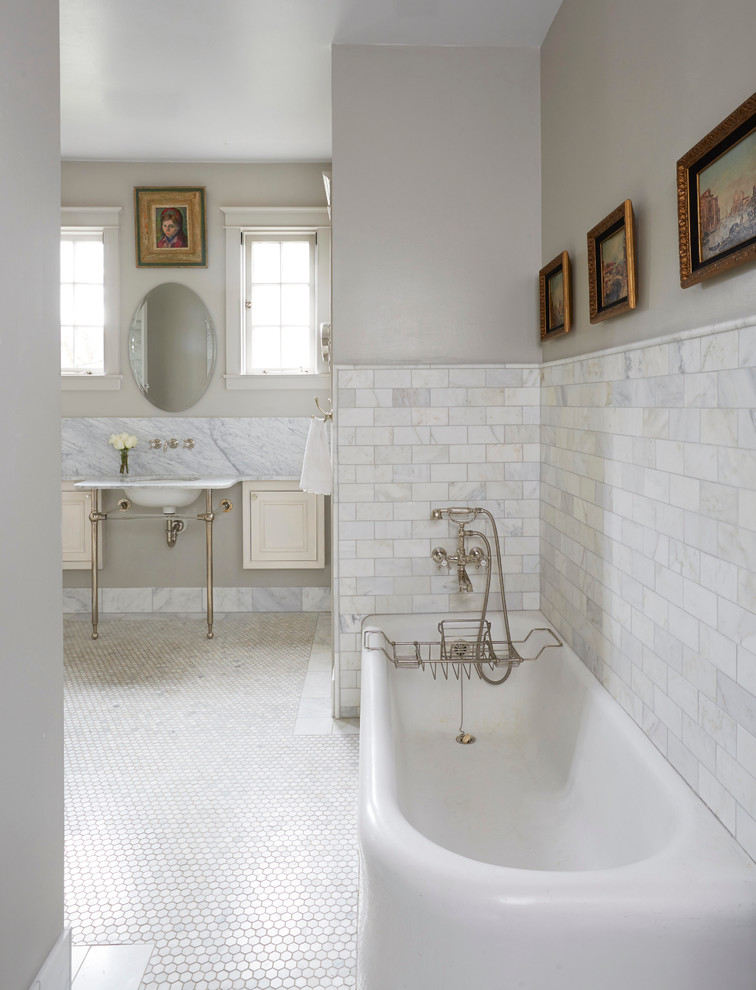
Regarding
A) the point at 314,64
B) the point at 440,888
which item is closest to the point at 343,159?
the point at 314,64

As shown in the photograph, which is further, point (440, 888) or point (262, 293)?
point (262, 293)

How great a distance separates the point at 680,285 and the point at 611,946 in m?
1.38

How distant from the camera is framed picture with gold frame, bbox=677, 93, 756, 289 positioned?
4.70 ft

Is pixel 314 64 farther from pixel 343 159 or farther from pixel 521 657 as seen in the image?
pixel 521 657

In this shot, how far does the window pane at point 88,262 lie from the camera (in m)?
4.77

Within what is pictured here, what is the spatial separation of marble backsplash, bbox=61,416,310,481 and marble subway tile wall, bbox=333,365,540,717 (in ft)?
5.61

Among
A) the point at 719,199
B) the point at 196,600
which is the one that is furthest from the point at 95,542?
the point at 719,199

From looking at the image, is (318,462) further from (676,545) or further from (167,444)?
(676,545)

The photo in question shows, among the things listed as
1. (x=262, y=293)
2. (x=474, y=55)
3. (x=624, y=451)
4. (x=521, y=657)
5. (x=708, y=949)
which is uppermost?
(x=474, y=55)

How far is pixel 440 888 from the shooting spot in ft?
4.41

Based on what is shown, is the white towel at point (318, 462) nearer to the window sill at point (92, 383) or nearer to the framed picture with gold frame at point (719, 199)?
the window sill at point (92, 383)

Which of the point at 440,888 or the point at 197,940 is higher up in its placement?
the point at 440,888

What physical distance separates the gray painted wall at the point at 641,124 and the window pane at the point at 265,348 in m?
2.26

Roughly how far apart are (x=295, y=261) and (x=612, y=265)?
9.77 feet
